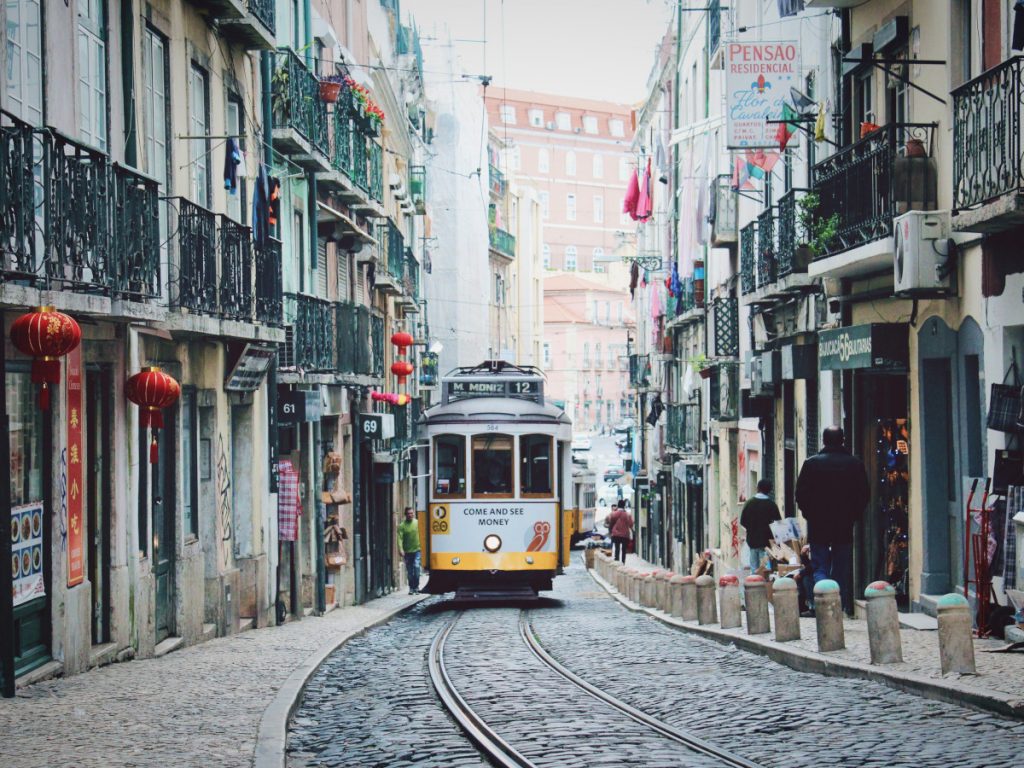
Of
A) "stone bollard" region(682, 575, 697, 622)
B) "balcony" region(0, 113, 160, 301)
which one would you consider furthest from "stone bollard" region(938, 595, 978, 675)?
"stone bollard" region(682, 575, 697, 622)

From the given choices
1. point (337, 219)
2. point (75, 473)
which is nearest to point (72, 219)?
point (75, 473)

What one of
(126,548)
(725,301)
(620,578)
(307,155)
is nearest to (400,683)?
(126,548)

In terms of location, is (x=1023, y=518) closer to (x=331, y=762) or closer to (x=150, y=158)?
(x=331, y=762)

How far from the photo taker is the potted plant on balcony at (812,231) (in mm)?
18312

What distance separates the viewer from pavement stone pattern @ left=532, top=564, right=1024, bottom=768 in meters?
8.74

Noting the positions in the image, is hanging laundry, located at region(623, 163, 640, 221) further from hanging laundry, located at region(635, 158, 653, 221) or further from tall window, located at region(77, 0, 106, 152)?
tall window, located at region(77, 0, 106, 152)

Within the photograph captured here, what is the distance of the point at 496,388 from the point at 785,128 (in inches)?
277

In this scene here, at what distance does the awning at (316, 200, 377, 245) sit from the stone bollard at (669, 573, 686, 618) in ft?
32.4

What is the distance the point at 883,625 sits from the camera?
1173 centimetres

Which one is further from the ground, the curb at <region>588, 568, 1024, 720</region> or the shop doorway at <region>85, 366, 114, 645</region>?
the shop doorway at <region>85, 366, 114, 645</region>

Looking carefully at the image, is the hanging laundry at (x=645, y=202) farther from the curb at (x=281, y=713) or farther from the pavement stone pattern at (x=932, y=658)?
the pavement stone pattern at (x=932, y=658)

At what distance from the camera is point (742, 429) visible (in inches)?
1172

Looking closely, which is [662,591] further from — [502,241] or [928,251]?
[502,241]

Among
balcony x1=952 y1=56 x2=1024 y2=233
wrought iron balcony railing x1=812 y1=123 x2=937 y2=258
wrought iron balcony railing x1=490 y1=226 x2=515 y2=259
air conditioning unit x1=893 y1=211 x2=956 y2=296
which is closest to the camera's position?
balcony x1=952 y1=56 x2=1024 y2=233
